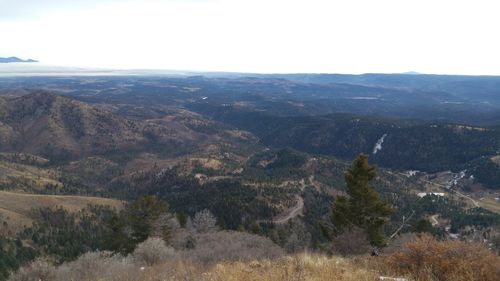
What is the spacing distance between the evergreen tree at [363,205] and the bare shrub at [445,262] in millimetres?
21194

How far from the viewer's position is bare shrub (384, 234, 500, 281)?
426 inches

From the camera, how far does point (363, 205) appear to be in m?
34.8

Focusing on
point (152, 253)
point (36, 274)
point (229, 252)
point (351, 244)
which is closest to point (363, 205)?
point (351, 244)

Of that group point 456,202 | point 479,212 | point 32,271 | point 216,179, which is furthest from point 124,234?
point 456,202

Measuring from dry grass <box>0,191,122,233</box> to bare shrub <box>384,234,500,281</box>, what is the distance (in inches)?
3845

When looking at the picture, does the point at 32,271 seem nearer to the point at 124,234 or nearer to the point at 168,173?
the point at 124,234

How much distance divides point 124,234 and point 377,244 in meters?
35.3

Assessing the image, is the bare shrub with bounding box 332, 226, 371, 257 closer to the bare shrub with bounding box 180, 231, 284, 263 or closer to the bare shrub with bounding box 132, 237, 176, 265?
the bare shrub with bounding box 180, 231, 284, 263

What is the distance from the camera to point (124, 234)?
55094mm

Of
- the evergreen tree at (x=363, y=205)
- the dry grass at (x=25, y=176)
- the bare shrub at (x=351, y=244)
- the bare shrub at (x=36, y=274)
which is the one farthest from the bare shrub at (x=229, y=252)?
the dry grass at (x=25, y=176)

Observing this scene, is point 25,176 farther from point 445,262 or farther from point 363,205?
point 445,262

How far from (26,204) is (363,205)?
100365 millimetres

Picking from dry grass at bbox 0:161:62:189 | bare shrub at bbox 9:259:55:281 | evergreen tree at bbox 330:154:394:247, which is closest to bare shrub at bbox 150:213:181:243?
bare shrub at bbox 9:259:55:281

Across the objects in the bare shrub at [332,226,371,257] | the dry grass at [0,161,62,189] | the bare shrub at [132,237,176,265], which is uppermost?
the bare shrub at [332,226,371,257]
